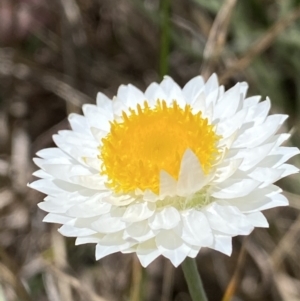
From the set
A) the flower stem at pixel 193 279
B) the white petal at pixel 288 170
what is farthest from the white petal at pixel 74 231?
the white petal at pixel 288 170

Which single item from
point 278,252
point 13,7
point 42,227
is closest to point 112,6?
point 13,7

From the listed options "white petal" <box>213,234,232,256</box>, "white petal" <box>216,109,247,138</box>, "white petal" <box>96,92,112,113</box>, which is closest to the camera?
"white petal" <box>213,234,232,256</box>

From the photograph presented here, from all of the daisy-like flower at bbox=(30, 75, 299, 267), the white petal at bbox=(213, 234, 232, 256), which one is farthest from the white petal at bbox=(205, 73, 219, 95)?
the white petal at bbox=(213, 234, 232, 256)

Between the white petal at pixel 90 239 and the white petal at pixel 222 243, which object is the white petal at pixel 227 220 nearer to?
the white petal at pixel 222 243

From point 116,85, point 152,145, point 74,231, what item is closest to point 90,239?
point 74,231

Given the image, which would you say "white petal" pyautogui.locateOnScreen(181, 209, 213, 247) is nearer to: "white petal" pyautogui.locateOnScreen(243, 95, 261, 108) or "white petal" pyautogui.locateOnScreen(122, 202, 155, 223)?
"white petal" pyautogui.locateOnScreen(122, 202, 155, 223)

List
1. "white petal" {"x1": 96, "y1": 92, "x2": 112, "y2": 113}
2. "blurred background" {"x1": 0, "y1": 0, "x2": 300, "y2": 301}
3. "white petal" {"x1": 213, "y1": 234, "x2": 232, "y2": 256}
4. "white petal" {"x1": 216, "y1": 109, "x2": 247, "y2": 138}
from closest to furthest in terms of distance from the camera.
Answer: "white petal" {"x1": 213, "y1": 234, "x2": 232, "y2": 256} → "white petal" {"x1": 216, "y1": 109, "x2": 247, "y2": 138} → "white petal" {"x1": 96, "y1": 92, "x2": 112, "y2": 113} → "blurred background" {"x1": 0, "y1": 0, "x2": 300, "y2": 301}

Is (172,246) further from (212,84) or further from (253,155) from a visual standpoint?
(212,84)

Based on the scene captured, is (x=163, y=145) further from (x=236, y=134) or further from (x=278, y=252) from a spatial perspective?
(x=278, y=252)
